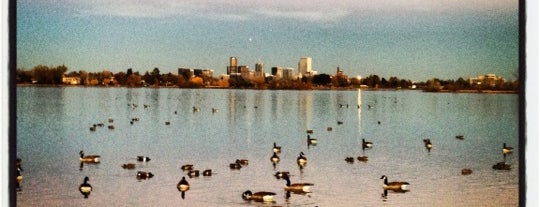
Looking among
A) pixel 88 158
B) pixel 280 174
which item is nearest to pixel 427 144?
pixel 280 174

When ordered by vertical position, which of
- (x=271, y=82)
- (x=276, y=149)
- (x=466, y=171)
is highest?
(x=271, y=82)

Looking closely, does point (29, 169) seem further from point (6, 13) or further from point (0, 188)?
point (6, 13)

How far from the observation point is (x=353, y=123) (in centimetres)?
373

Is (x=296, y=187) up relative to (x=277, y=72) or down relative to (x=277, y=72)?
down

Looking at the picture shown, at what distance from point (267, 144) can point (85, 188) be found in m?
0.85

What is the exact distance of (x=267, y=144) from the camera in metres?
3.61

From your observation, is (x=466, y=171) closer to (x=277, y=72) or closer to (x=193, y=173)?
(x=277, y=72)

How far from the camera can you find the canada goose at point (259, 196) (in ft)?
11.4

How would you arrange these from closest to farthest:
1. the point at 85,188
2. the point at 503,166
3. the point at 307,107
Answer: the point at 85,188 → the point at 503,166 → the point at 307,107

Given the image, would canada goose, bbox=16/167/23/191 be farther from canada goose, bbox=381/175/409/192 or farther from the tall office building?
canada goose, bbox=381/175/409/192

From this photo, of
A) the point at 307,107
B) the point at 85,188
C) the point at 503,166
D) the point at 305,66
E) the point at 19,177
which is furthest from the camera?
the point at 307,107

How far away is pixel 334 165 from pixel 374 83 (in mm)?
440

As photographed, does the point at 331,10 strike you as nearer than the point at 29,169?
No

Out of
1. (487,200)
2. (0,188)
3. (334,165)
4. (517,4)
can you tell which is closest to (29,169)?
(0,188)
